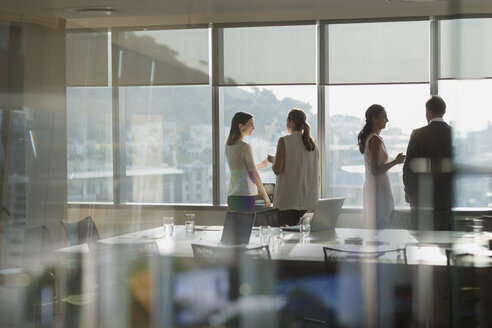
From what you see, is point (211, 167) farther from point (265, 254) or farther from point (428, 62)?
point (428, 62)

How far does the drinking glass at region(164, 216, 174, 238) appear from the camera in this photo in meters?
2.19

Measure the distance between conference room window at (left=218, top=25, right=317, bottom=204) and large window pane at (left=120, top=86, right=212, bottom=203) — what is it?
3.6 inches

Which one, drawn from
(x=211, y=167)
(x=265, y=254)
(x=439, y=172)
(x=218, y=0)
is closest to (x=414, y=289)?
(x=439, y=172)

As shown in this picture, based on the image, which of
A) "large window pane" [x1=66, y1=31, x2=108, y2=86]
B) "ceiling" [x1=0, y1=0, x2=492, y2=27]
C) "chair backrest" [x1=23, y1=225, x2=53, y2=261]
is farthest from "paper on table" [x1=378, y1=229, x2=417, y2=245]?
"chair backrest" [x1=23, y1=225, x2=53, y2=261]

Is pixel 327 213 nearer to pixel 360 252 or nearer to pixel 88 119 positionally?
pixel 360 252

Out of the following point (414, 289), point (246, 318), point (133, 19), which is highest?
point (133, 19)

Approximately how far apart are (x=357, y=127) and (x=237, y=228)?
61cm

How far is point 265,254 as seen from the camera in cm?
223

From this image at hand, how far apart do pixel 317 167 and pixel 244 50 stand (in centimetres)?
51

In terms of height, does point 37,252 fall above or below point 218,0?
below

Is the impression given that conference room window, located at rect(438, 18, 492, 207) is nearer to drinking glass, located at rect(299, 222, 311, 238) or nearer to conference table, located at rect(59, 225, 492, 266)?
conference table, located at rect(59, 225, 492, 266)

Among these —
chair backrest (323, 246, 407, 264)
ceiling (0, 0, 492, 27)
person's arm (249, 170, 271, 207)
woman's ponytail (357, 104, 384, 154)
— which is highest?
ceiling (0, 0, 492, 27)

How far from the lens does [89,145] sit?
2.37 meters

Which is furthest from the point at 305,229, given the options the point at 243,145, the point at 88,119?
the point at 88,119
